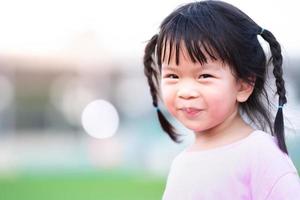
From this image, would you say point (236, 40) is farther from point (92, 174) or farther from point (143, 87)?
point (143, 87)

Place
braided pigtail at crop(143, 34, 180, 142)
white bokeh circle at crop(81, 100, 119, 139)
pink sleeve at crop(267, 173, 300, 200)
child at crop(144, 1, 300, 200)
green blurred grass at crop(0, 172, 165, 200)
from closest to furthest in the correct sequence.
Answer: pink sleeve at crop(267, 173, 300, 200)
child at crop(144, 1, 300, 200)
braided pigtail at crop(143, 34, 180, 142)
green blurred grass at crop(0, 172, 165, 200)
white bokeh circle at crop(81, 100, 119, 139)

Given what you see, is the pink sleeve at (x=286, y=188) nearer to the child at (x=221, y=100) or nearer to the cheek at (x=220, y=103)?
the child at (x=221, y=100)

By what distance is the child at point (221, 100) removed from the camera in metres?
2.47

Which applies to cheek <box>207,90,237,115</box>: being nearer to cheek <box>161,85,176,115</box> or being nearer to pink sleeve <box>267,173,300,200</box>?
cheek <box>161,85,176,115</box>

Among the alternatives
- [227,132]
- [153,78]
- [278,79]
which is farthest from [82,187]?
[278,79]

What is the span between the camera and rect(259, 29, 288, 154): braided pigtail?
2562 millimetres

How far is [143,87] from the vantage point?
56.9 feet

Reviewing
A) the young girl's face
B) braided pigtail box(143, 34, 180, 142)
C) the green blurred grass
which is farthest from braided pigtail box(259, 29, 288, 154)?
the green blurred grass

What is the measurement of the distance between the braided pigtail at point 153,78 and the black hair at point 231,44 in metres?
0.09

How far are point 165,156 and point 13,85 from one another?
5.01 metres

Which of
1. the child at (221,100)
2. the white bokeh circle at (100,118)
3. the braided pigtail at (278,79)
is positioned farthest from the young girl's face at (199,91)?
the white bokeh circle at (100,118)

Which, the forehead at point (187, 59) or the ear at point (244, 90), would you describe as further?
the ear at point (244, 90)

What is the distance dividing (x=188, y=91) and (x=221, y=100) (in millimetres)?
107

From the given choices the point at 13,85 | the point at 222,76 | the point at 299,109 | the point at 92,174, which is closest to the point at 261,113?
the point at 222,76
